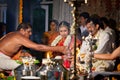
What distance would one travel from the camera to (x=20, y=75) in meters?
4.84

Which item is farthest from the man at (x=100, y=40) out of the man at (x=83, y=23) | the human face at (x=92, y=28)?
the man at (x=83, y=23)

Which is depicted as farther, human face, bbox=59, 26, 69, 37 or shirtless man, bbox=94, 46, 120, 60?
human face, bbox=59, 26, 69, 37

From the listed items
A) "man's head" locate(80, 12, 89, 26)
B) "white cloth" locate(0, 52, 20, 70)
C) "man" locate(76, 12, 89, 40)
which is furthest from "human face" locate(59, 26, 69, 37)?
"white cloth" locate(0, 52, 20, 70)

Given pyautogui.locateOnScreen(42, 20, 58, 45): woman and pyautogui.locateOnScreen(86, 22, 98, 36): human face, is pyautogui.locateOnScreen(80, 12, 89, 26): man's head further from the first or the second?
pyautogui.locateOnScreen(86, 22, 98, 36): human face

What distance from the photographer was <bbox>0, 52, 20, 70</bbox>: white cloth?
7821 millimetres

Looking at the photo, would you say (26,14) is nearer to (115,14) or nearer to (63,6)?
(63,6)

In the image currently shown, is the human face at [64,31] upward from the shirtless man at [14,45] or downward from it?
upward

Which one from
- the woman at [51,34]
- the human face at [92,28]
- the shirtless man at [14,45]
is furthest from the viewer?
the woman at [51,34]

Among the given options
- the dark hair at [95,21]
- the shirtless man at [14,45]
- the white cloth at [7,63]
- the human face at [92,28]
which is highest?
the dark hair at [95,21]

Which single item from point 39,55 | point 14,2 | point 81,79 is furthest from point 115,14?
point 81,79

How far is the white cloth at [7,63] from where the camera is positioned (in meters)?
7.82

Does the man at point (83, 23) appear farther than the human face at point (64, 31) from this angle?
Yes

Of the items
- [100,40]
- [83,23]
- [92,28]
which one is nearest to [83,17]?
[83,23]

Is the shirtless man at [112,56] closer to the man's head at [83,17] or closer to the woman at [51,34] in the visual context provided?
the man's head at [83,17]
